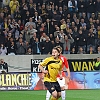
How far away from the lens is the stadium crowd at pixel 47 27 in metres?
23.7

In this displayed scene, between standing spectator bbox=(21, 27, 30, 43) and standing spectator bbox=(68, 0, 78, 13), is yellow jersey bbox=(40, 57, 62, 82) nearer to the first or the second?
standing spectator bbox=(21, 27, 30, 43)

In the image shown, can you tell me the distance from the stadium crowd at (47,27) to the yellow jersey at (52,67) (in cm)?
1093

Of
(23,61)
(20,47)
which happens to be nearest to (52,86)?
(20,47)

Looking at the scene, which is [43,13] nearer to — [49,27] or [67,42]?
[49,27]

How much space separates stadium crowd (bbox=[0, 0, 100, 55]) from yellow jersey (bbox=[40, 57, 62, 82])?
35.9 feet

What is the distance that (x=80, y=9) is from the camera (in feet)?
85.5

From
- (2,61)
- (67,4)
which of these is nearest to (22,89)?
(2,61)

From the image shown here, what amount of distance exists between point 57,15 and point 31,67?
328 centimetres

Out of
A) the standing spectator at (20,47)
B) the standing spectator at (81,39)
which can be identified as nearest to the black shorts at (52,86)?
the standing spectator at (20,47)

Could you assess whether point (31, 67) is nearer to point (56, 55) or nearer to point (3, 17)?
point (3, 17)

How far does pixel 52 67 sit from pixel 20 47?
11.6 m

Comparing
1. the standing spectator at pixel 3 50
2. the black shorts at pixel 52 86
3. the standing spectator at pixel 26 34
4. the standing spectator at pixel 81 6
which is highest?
the standing spectator at pixel 81 6

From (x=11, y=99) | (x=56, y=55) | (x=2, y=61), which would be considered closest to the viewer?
(x=56, y=55)

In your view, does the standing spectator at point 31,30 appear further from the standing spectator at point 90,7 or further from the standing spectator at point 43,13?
the standing spectator at point 90,7
